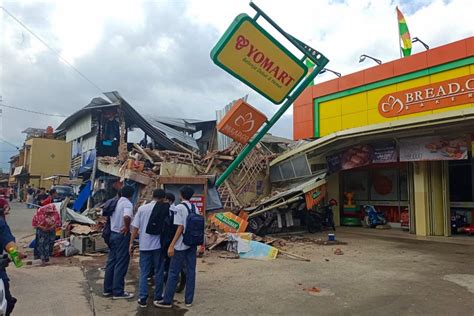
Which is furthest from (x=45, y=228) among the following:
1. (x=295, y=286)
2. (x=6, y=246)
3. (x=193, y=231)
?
(x=295, y=286)

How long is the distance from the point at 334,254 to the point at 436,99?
6721 millimetres

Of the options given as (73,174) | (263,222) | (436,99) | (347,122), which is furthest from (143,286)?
(73,174)

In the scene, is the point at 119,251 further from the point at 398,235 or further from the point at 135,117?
the point at 135,117

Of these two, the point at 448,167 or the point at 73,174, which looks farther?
the point at 73,174

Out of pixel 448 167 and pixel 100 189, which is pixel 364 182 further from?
pixel 100 189

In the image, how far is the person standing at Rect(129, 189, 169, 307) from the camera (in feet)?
18.3

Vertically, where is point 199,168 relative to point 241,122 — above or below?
below

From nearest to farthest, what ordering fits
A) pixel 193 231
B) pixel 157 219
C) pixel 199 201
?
pixel 193 231 < pixel 157 219 < pixel 199 201

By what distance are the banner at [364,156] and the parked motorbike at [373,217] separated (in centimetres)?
253

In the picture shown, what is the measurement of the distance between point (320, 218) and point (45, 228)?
9.96 meters

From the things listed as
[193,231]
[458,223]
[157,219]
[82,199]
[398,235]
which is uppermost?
[82,199]

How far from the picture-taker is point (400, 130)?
12273 millimetres

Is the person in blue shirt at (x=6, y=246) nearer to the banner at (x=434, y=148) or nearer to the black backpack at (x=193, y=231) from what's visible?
the black backpack at (x=193, y=231)

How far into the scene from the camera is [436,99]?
12.7m
